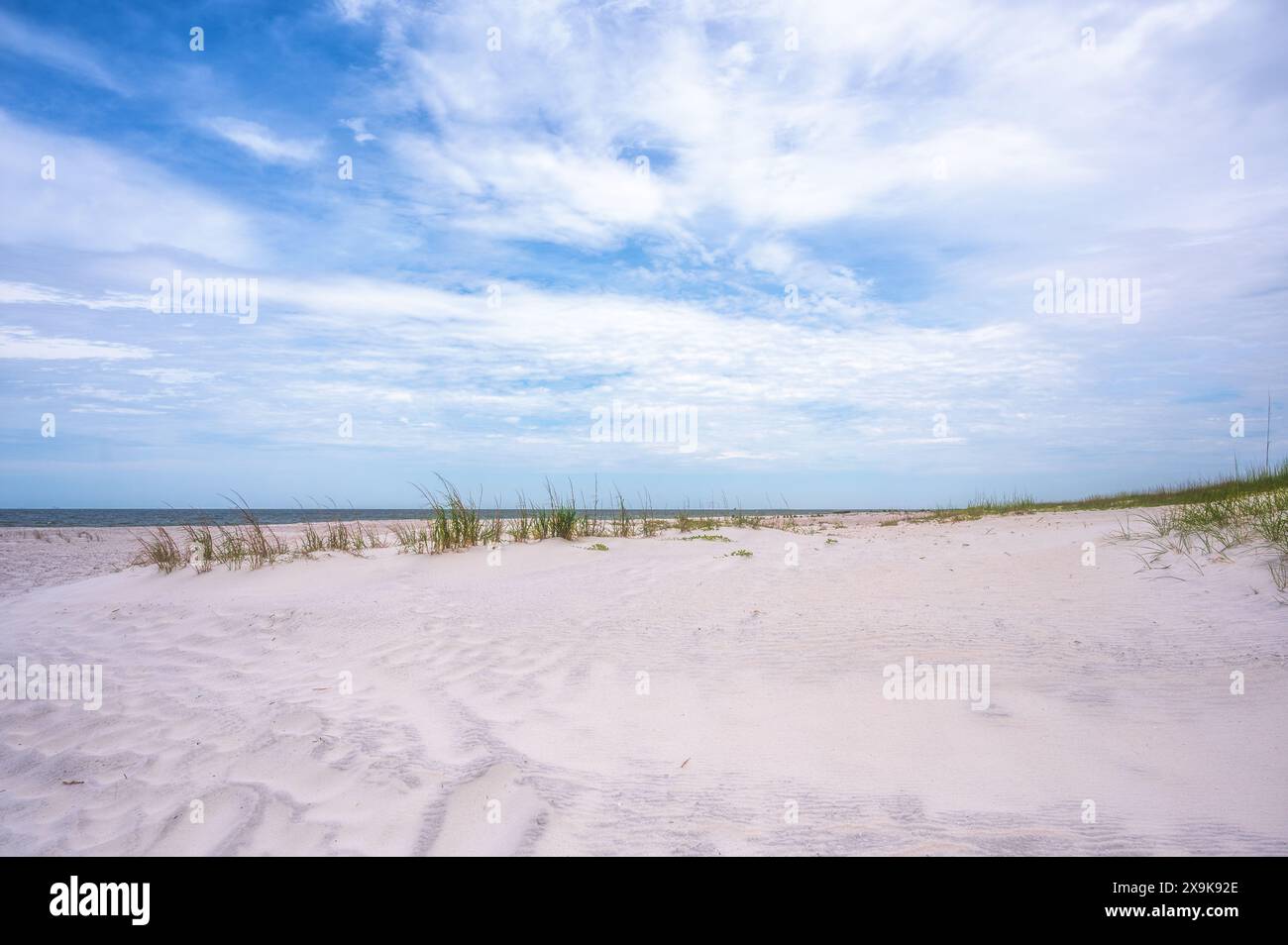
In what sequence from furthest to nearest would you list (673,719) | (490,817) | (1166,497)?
(1166,497) < (673,719) < (490,817)

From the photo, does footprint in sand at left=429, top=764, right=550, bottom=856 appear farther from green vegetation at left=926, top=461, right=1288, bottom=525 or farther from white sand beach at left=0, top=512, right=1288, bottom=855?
green vegetation at left=926, top=461, right=1288, bottom=525

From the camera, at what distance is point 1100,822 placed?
9.34 ft

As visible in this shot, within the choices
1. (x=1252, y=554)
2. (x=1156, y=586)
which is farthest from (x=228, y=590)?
(x=1252, y=554)

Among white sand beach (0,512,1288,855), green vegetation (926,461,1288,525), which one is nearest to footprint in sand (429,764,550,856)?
white sand beach (0,512,1288,855)

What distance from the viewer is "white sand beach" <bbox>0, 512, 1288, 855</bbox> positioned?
2.92m

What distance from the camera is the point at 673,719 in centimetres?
415

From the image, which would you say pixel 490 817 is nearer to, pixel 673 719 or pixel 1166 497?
pixel 673 719

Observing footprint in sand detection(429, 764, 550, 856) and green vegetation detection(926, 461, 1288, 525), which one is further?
green vegetation detection(926, 461, 1288, 525)

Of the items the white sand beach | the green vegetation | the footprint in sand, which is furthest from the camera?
the green vegetation

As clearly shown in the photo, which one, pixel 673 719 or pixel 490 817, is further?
pixel 673 719

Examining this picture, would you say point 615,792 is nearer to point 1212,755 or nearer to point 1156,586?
point 1212,755

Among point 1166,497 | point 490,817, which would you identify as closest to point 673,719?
point 490,817
